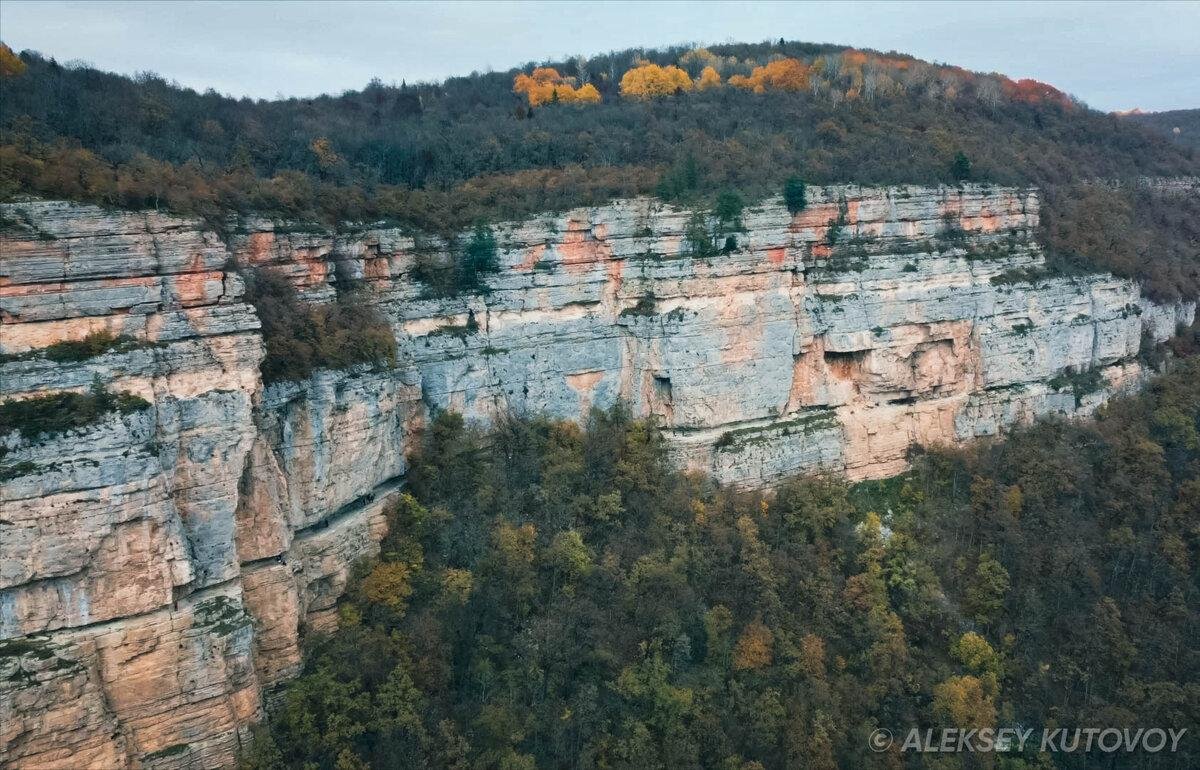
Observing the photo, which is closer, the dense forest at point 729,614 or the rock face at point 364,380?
the rock face at point 364,380

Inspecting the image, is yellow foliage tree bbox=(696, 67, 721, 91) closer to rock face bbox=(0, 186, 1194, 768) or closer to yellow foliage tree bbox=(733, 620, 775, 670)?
rock face bbox=(0, 186, 1194, 768)

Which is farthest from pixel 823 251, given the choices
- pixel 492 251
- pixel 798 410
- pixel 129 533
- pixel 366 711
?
pixel 129 533

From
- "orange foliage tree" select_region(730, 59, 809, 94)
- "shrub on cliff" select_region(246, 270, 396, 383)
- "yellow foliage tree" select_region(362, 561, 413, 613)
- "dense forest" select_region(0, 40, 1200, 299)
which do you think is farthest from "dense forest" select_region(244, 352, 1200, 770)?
"orange foliage tree" select_region(730, 59, 809, 94)

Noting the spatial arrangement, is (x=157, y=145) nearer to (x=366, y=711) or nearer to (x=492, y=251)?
(x=492, y=251)

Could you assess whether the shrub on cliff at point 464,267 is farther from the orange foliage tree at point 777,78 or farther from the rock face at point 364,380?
the orange foliage tree at point 777,78

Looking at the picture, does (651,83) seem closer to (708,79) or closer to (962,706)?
→ (708,79)

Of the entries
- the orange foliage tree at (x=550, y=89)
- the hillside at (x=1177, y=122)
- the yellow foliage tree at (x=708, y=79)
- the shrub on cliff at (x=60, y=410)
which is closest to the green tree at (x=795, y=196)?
the orange foliage tree at (x=550, y=89)
